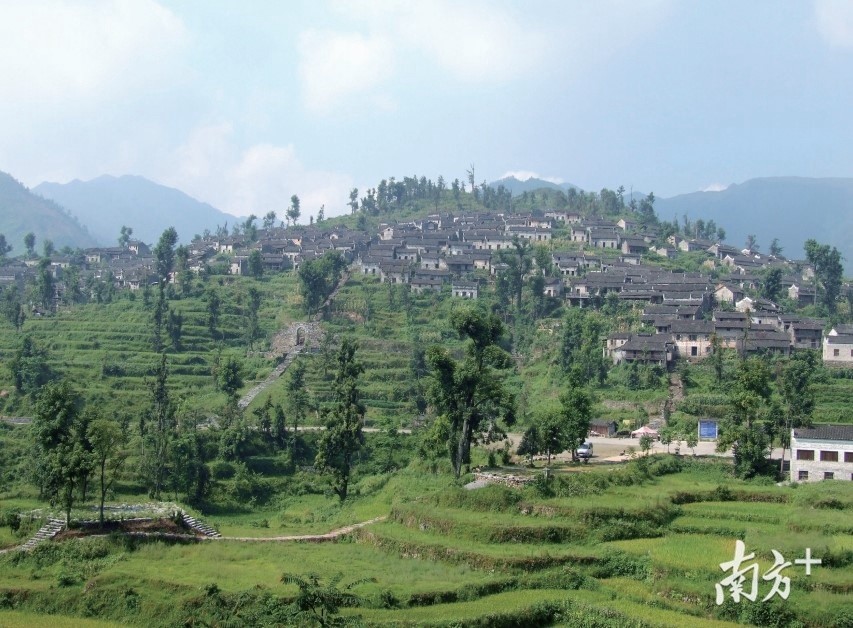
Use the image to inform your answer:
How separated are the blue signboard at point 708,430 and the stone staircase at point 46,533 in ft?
104

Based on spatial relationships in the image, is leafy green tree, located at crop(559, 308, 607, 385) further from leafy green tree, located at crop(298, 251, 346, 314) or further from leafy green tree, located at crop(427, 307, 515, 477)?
leafy green tree, located at crop(298, 251, 346, 314)

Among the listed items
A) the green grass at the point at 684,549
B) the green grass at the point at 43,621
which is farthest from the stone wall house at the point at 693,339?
the green grass at the point at 43,621

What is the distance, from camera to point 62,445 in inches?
1172

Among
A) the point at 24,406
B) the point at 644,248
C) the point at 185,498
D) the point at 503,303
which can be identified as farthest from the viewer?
the point at 644,248

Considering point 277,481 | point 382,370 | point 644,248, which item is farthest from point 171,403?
point 644,248

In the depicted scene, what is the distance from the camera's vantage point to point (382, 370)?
2309 inches

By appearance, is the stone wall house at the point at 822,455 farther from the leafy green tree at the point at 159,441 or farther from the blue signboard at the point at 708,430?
the leafy green tree at the point at 159,441

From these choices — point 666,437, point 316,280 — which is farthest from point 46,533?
point 316,280

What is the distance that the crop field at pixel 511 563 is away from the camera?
21.5 metres

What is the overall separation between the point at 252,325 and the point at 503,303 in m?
20.8

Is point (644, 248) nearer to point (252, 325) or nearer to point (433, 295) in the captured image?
point (433, 295)

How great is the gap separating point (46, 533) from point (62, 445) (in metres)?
3.31

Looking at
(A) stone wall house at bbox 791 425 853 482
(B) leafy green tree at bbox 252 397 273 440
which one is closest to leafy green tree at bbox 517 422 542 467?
(A) stone wall house at bbox 791 425 853 482

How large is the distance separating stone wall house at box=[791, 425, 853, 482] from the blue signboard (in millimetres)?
10392
